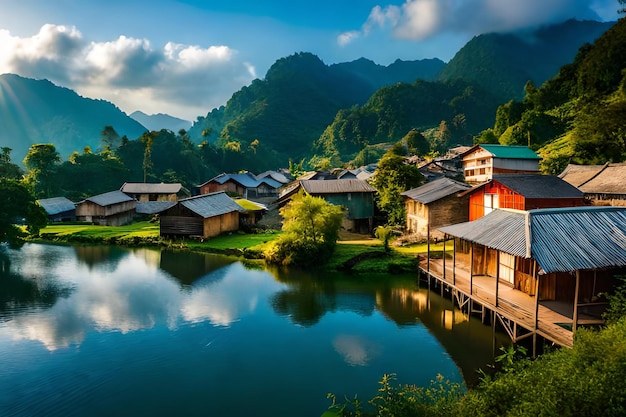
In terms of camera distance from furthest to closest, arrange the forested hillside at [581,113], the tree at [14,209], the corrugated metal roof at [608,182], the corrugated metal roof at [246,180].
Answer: the corrugated metal roof at [246,180] < the forested hillside at [581,113] < the tree at [14,209] < the corrugated metal roof at [608,182]

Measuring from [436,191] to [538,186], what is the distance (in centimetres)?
890

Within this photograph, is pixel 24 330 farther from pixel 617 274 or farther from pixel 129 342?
pixel 617 274

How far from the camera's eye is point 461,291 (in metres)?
19.9

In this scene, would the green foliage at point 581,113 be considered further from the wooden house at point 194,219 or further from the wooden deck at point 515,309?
the wooden house at point 194,219

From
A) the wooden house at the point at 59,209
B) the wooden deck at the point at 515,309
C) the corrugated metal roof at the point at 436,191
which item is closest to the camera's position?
the wooden deck at the point at 515,309

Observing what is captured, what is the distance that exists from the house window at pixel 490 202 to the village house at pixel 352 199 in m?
14.7

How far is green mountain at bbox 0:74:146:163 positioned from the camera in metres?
162

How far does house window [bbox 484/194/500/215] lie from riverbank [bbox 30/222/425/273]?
5.99 meters

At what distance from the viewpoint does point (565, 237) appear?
15062 mm

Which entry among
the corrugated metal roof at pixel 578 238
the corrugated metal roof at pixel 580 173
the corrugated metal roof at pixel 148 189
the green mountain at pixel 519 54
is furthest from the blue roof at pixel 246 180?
the green mountain at pixel 519 54

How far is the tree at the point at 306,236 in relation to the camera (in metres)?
31.1

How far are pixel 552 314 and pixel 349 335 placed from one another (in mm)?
8413

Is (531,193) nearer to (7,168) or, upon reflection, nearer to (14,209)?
(14,209)

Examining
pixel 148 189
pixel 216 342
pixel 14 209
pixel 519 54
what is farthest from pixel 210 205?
pixel 519 54
